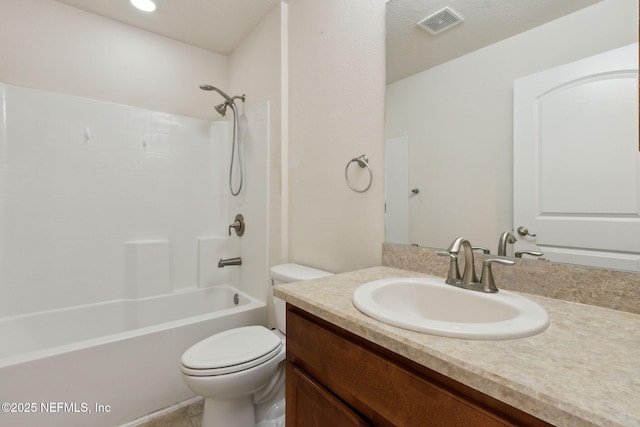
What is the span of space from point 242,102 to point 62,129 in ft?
3.99

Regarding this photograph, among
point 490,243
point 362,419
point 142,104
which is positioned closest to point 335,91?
point 490,243

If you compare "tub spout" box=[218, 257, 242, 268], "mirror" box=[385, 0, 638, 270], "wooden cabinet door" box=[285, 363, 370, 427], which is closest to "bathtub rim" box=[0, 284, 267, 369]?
"tub spout" box=[218, 257, 242, 268]

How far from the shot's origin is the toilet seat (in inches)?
45.4

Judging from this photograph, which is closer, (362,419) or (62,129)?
(362,419)

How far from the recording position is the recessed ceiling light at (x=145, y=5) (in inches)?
73.4

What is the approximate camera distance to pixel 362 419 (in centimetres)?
62

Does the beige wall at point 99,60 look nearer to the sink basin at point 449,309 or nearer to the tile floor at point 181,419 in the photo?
the tile floor at point 181,419

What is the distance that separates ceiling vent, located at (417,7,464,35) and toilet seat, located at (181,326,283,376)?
1.52 meters

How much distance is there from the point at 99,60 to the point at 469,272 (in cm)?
273

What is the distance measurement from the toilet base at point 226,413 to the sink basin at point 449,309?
3.15 feet

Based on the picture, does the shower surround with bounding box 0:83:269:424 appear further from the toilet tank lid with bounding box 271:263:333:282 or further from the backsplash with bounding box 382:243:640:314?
the backsplash with bounding box 382:243:640:314

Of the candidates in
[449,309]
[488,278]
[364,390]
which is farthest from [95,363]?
[488,278]

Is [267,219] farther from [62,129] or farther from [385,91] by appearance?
[62,129]

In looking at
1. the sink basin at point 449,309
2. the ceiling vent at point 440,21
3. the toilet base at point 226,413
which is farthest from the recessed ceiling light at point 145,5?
the toilet base at point 226,413
